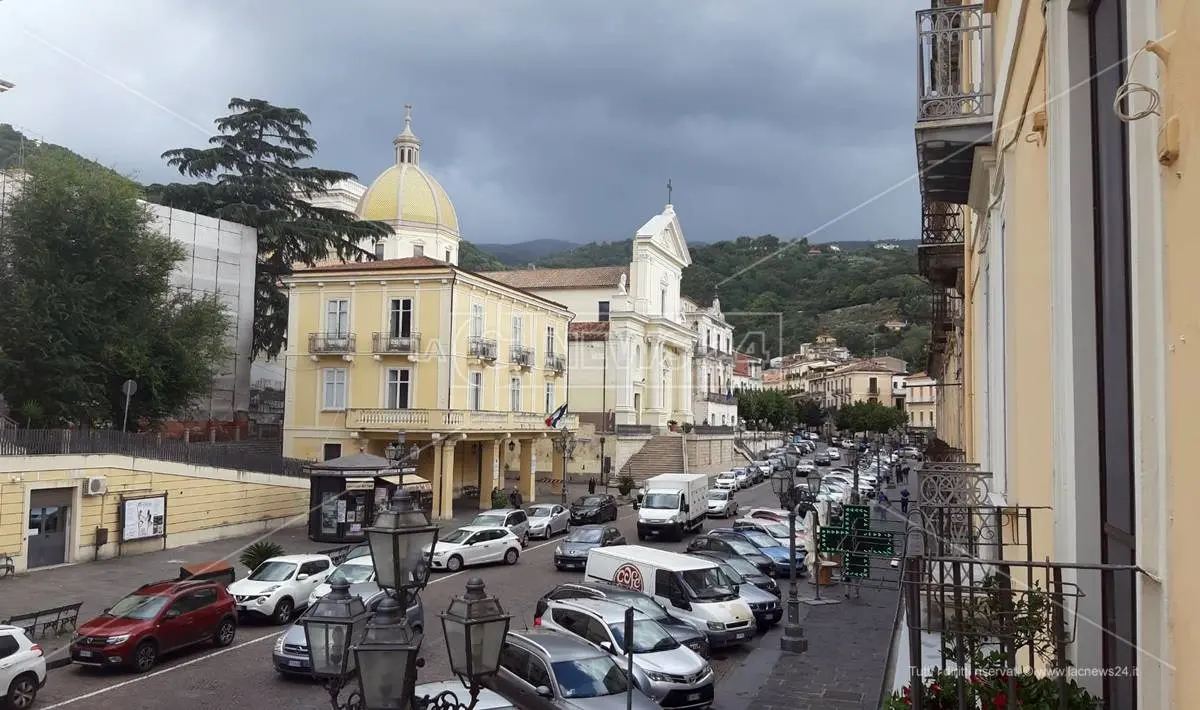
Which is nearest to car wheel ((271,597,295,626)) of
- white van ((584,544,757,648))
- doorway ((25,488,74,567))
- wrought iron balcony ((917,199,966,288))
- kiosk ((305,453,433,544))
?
white van ((584,544,757,648))

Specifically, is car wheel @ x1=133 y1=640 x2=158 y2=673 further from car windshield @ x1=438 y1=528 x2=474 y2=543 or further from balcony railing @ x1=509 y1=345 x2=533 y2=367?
balcony railing @ x1=509 y1=345 x2=533 y2=367

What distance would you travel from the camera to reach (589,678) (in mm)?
11930

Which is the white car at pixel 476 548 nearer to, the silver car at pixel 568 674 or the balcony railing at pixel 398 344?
the balcony railing at pixel 398 344

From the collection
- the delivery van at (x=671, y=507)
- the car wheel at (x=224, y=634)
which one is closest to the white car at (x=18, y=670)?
the car wheel at (x=224, y=634)

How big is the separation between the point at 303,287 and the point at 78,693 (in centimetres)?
2790

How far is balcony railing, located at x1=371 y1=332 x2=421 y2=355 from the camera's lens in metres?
38.0

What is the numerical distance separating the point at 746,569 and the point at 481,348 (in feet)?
66.8

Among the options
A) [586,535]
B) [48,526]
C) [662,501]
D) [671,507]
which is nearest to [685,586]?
[586,535]

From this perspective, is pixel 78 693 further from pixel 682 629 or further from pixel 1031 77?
pixel 1031 77

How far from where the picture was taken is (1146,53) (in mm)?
3211

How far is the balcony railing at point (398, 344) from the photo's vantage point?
38031 millimetres

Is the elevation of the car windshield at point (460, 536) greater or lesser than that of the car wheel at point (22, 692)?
greater

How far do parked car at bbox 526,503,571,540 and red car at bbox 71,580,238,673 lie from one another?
16302 millimetres

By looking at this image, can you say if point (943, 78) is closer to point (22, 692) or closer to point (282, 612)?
point (22, 692)
